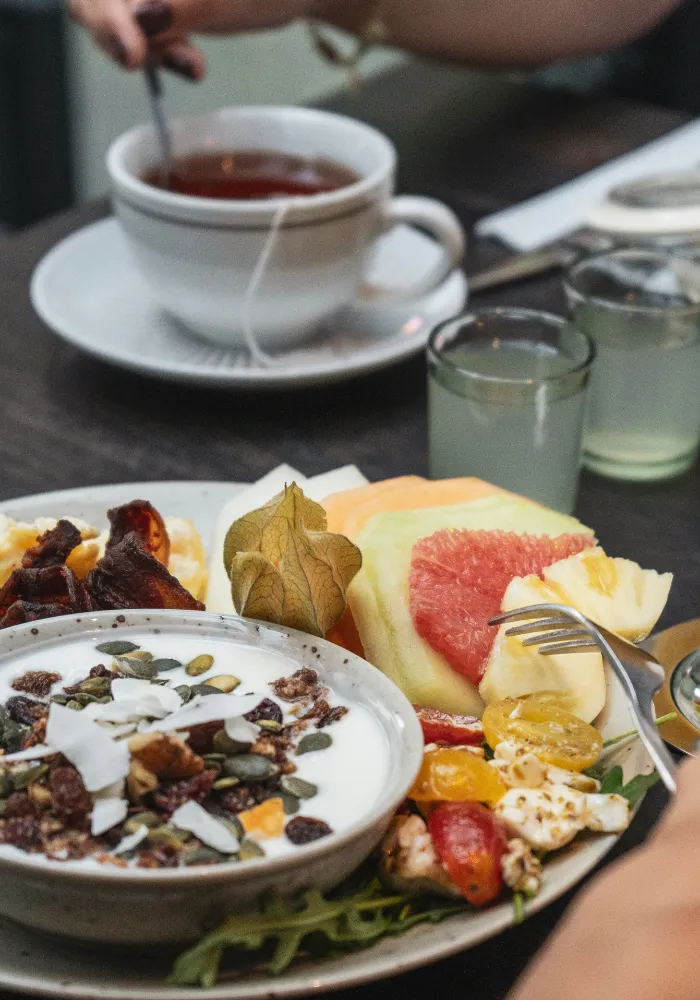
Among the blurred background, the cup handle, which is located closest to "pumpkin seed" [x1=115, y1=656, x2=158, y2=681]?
the cup handle

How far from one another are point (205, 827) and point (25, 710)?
0.54 ft

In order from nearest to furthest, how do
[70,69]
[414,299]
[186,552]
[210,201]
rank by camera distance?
[186,552] < [210,201] < [414,299] < [70,69]

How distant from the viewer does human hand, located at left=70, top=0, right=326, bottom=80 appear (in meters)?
1.49

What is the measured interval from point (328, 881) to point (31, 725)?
0.72ft

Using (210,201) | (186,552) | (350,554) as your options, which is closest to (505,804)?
(350,554)

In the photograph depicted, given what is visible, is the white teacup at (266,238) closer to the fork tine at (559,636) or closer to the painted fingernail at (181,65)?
the painted fingernail at (181,65)

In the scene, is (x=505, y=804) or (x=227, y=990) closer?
(x=227, y=990)

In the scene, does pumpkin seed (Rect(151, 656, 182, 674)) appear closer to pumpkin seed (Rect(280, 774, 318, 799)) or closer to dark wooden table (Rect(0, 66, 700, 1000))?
pumpkin seed (Rect(280, 774, 318, 799))

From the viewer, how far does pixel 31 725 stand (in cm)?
75

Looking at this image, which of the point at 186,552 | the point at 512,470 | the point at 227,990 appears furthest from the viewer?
the point at 512,470

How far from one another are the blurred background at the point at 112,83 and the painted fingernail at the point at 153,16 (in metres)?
0.87

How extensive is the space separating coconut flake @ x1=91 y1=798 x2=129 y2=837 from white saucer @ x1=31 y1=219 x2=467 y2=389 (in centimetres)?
74

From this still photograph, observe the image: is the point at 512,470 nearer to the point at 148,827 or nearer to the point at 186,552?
the point at 186,552

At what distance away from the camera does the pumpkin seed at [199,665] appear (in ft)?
2.68
